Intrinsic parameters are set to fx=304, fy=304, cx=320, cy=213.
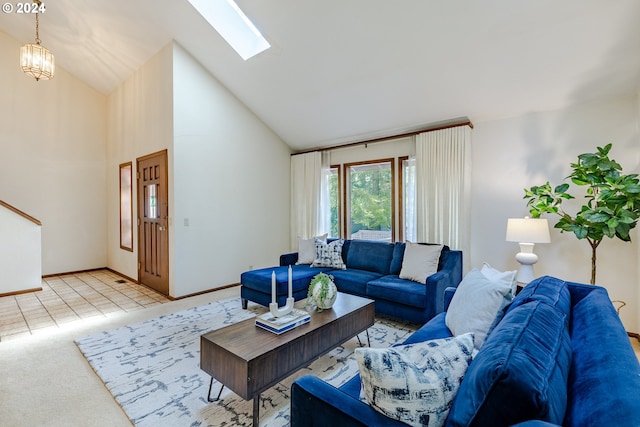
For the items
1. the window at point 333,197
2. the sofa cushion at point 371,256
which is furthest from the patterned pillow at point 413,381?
the window at point 333,197

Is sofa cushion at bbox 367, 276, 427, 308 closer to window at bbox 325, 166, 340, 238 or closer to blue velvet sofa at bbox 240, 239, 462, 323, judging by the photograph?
blue velvet sofa at bbox 240, 239, 462, 323

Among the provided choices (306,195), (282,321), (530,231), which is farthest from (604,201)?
(306,195)

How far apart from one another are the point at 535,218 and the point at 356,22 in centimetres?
290

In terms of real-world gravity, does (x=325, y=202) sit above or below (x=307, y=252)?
above

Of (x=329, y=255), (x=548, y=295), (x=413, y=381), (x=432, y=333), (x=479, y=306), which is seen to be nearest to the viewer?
(x=413, y=381)

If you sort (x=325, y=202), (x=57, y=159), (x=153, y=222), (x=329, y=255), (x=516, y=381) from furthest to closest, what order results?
(x=57, y=159) → (x=325, y=202) → (x=153, y=222) → (x=329, y=255) → (x=516, y=381)

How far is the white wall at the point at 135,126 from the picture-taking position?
4426 mm

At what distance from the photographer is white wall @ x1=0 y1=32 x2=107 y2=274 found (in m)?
5.35

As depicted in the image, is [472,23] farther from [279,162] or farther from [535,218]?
[279,162]

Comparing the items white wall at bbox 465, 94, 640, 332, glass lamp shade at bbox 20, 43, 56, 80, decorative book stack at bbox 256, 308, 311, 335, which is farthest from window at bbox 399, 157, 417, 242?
glass lamp shade at bbox 20, 43, 56, 80

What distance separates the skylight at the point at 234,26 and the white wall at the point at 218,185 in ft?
2.75

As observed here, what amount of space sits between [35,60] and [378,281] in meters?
5.29

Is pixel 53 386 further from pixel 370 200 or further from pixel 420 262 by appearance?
pixel 370 200

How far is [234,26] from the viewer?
4051 mm
